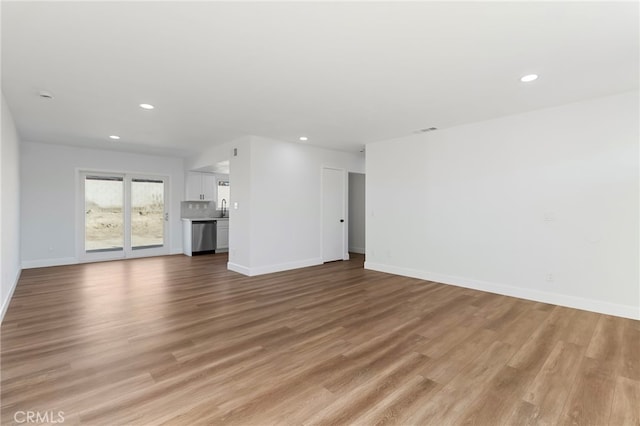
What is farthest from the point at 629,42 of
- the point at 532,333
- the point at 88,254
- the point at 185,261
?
the point at 88,254

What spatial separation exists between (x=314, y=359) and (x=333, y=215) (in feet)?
14.5

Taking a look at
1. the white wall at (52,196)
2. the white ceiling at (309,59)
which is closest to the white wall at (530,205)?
the white ceiling at (309,59)

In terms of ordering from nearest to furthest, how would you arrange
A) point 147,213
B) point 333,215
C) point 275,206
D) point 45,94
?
point 45,94 → point 275,206 → point 333,215 → point 147,213

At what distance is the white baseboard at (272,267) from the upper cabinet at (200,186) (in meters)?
3.06

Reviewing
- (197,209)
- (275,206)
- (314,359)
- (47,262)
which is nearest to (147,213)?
(197,209)

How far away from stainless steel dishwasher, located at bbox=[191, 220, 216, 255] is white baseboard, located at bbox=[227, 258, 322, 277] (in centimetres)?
231

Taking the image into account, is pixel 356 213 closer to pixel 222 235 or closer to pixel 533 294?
pixel 222 235

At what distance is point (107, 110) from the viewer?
392cm

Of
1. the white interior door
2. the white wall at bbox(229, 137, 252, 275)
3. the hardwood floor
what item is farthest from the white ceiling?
the hardwood floor

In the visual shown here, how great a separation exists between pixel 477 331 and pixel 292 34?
311cm

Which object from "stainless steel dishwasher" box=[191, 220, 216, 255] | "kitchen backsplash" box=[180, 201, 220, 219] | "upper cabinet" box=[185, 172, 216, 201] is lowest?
"stainless steel dishwasher" box=[191, 220, 216, 255]

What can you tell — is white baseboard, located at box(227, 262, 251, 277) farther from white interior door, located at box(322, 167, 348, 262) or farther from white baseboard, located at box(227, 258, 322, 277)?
white interior door, located at box(322, 167, 348, 262)

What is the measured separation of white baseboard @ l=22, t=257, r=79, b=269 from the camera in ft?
19.5

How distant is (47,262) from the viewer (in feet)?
20.3
